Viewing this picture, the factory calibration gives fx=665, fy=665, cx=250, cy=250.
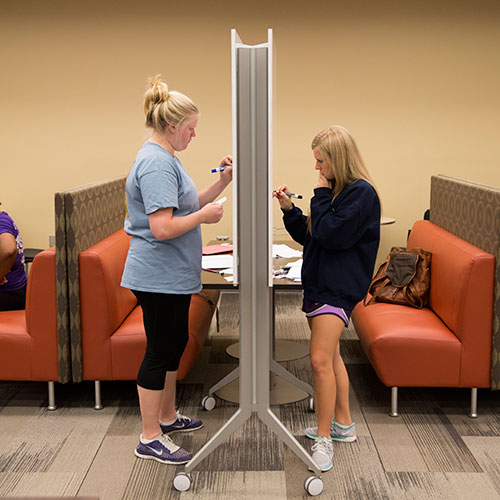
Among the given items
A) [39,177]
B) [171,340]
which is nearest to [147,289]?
[171,340]

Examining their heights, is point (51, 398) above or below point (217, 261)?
below

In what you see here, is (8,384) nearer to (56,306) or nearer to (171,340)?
(56,306)

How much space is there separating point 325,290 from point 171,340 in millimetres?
644

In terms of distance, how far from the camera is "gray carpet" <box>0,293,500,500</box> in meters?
2.52

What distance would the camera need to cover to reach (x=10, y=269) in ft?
11.4

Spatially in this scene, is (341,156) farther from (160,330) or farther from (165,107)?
(160,330)

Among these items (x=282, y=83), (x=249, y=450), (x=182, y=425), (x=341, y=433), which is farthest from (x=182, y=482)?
(x=282, y=83)

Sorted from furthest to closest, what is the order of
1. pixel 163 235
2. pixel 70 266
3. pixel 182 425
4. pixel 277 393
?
pixel 277 393
pixel 70 266
pixel 182 425
pixel 163 235

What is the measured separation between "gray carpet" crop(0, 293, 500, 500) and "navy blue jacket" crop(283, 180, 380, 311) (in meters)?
0.70

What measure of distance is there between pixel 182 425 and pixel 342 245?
1169 mm

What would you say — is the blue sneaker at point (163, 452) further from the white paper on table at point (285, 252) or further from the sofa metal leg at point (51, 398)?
the white paper on table at point (285, 252)

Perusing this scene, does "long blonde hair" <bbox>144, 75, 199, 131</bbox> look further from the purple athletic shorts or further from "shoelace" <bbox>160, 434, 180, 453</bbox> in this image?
"shoelace" <bbox>160, 434, 180, 453</bbox>

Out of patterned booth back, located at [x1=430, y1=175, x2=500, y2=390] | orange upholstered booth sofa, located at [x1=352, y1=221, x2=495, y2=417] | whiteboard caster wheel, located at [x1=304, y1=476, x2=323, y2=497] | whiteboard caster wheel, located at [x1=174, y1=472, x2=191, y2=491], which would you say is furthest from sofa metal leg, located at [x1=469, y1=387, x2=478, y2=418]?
whiteboard caster wheel, located at [x1=174, y1=472, x2=191, y2=491]

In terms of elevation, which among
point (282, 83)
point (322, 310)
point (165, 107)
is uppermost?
point (282, 83)
